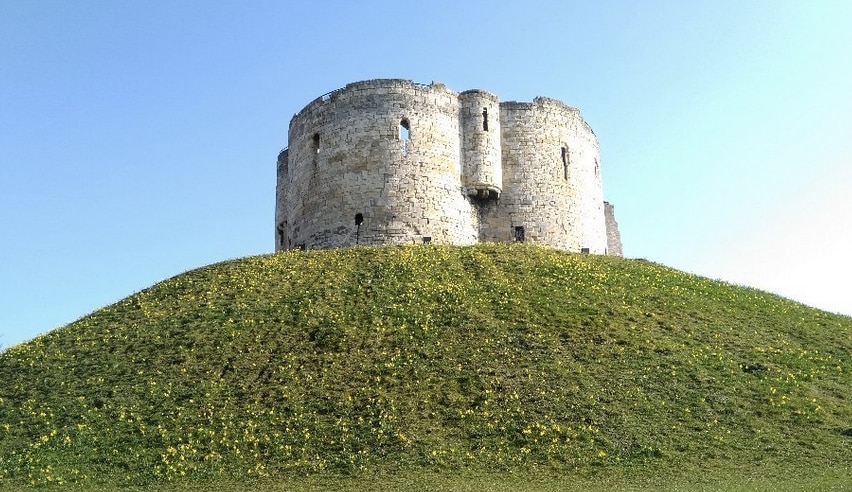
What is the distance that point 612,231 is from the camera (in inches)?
2120

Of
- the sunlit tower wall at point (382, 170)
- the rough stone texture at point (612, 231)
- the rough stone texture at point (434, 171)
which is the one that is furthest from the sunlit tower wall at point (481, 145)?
the rough stone texture at point (612, 231)

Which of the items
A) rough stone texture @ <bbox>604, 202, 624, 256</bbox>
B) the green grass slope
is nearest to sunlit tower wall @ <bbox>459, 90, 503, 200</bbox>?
the green grass slope

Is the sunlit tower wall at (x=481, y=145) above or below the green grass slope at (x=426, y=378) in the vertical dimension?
above

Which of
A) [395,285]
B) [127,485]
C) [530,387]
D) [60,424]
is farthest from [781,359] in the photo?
[60,424]

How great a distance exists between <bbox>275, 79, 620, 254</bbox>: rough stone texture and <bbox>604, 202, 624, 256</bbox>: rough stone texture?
6.14 meters

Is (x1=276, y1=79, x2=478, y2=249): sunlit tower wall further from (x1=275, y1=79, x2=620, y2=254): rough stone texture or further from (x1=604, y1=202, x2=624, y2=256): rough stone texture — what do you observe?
(x1=604, y1=202, x2=624, y2=256): rough stone texture

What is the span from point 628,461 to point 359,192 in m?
23.2

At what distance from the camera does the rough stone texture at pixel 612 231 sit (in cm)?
5341

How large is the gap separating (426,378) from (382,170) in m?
17.8

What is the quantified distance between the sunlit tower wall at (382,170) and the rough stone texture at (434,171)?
1.9 inches

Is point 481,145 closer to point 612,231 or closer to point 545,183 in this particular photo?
point 545,183

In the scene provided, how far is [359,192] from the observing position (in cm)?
4206

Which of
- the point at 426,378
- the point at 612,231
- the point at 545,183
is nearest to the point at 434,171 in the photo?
the point at 545,183

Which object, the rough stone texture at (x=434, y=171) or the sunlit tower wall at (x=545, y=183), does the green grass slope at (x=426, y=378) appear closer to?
the rough stone texture at (x=434, y=171)
